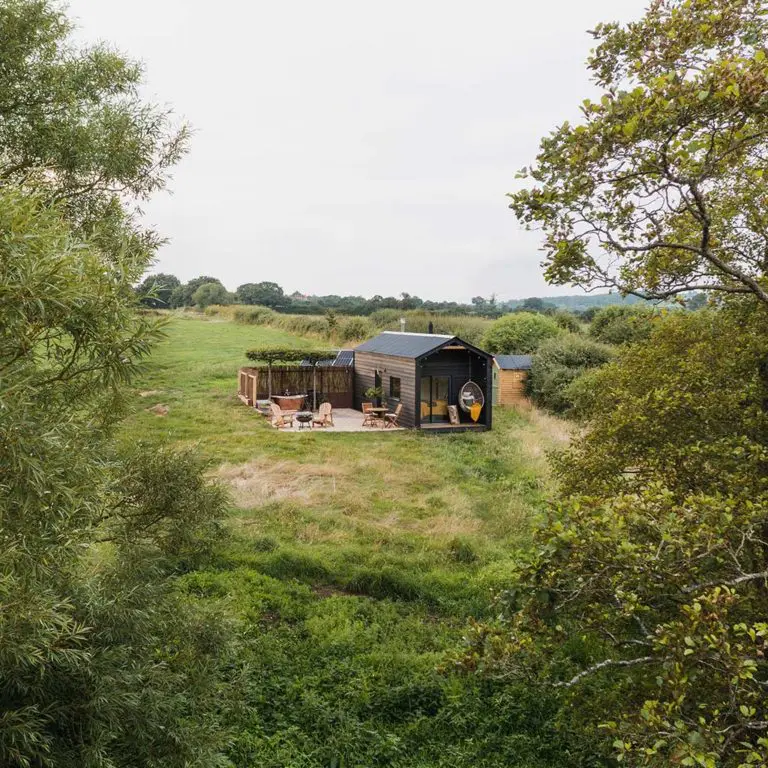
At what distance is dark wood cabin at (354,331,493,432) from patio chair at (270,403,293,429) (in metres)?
3.94

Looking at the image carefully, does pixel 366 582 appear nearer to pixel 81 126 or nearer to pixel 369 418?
pixel 81 126

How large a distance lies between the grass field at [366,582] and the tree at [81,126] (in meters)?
2.58

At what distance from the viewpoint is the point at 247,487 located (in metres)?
13.4

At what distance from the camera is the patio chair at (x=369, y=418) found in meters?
20.4

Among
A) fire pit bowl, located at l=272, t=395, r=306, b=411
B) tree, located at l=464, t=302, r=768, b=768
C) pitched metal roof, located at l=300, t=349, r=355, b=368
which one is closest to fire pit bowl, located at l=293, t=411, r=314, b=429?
fire pit bowl, located at l=272, t=395, r=306, b=411

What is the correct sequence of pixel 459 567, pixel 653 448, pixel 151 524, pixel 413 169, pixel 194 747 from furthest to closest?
pixel 413 169 → pixel 459 567 → pixel 151 524 → pixel 653 448 → pixel 194 747

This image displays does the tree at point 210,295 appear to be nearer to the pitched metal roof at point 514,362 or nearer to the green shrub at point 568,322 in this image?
the green shrub at point 568,322

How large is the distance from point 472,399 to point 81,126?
52.0 feet

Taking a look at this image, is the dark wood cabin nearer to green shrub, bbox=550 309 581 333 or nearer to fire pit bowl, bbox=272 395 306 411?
fire pit bowl, bbox=272 395 306 411

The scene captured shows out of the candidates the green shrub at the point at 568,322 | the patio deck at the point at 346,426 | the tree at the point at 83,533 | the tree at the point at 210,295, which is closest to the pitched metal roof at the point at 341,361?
the patio deck at the point at 346,426

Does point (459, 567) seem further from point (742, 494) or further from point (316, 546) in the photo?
point (742, 494)

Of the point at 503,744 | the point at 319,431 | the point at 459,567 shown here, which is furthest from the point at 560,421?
the point at 503,744

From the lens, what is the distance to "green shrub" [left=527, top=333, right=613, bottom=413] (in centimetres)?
2328

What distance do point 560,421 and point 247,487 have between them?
1303cm
